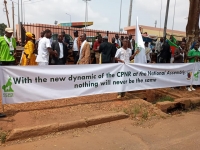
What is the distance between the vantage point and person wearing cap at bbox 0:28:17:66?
5488 millimetres

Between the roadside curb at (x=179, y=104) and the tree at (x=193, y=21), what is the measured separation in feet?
Answer: 12.3

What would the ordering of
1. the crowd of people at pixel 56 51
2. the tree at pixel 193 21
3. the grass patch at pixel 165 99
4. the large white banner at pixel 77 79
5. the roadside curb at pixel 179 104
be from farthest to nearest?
the tree at pixel 193 21 → the grass patch at pixel 165 99 → the roadside curb at pixel 179 104 → the crowd of people at pixel 56 51 → the large white banner at pixel 77 79

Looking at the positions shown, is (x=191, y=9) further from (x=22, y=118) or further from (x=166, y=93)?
(x=22, y=118)

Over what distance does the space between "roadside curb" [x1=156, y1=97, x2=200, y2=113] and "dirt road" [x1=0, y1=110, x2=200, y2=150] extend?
0.73 metres

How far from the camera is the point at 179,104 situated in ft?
20.3

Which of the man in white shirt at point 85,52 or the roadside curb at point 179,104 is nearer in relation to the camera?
the roadside curb at point 179,104

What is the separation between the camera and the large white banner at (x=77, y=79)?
4.55 metres

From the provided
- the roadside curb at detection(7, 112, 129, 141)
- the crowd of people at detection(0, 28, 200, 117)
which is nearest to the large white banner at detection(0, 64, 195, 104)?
the crowd of people at detection(0, 28, 200, 117)

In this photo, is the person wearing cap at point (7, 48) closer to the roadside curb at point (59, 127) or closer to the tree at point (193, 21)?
the roadside curb at point (59, 127)

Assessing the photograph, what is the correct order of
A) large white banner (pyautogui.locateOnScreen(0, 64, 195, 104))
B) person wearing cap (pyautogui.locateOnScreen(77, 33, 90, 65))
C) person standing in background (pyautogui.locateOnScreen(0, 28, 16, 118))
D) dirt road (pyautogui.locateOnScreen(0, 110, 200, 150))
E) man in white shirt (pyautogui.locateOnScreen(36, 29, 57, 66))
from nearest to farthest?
dirt road (pyautogui.locateOnScreen(0, 110, 200, 150))
large white banner (pyautogui.locateOnScreen(0, 64, 195, 104))
person standing in background (pyautogui.locateOnScreen(0, 28, 16, 118))
man in white shirt (pyautogui.locateOnScreen(36, 29, 57, 66))
person wearing cap (pyautogui.locateOnScreen(77, 33, 90, 65))

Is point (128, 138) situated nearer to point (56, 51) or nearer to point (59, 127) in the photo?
point (59, 127)

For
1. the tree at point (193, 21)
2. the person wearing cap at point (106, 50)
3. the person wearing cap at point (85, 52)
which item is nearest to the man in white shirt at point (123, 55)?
the person wearing cap at point (85, 52)

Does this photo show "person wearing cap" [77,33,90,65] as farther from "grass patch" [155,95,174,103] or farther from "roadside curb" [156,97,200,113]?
"roadside curb" [156,97,200,113]

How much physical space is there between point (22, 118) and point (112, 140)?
1.88 metres
